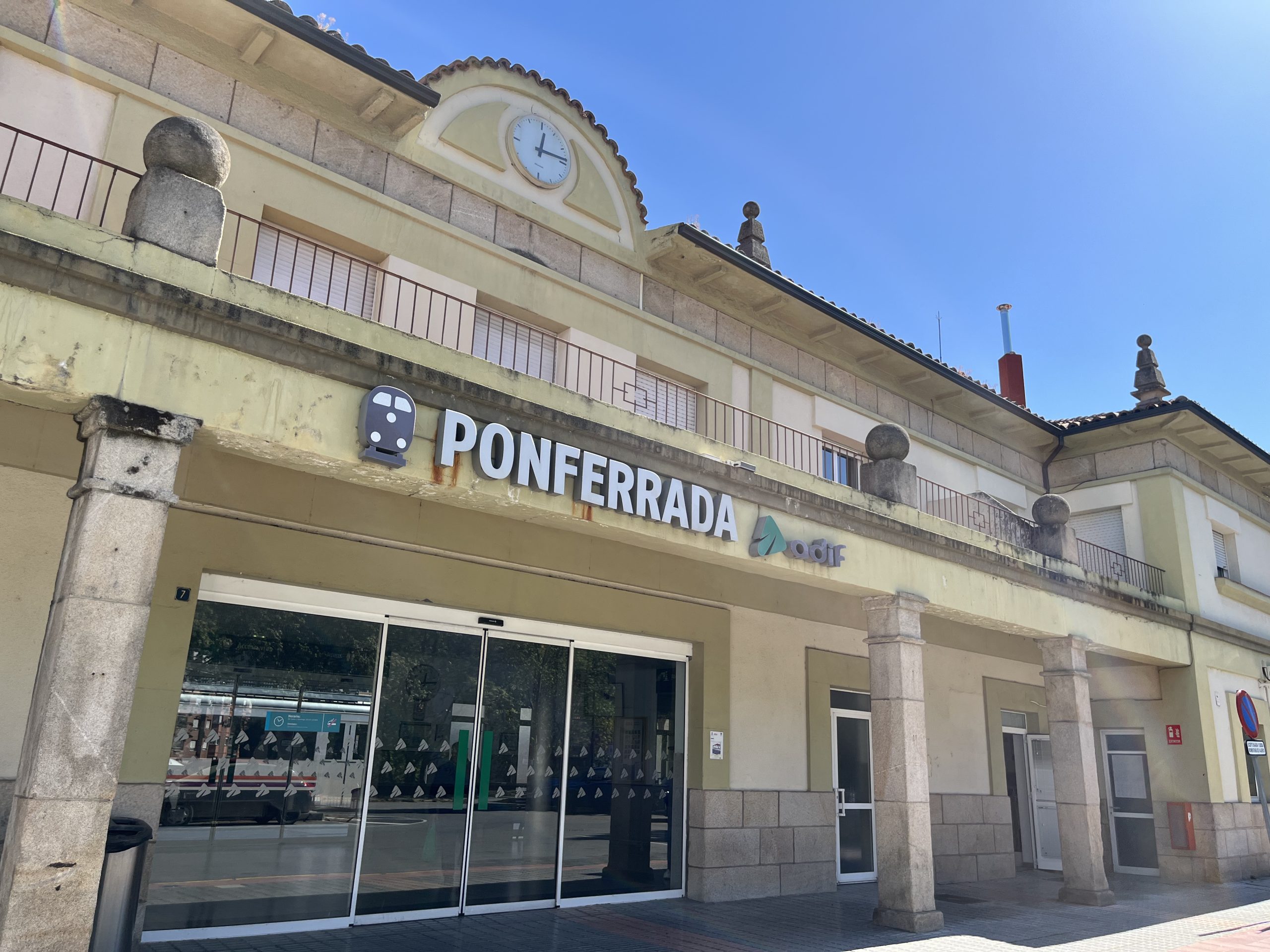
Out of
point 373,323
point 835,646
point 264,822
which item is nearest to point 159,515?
point 373,323

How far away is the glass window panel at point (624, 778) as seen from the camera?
10219 mm

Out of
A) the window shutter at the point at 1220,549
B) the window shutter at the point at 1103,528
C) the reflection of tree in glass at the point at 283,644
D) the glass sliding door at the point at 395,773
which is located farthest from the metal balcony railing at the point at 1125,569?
the reflection of tree in glass at the point at 283,644

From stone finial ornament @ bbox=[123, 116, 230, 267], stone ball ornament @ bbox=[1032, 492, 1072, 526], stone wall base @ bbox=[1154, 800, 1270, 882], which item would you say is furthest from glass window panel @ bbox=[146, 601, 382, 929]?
stone wall base @ bbox=[1154, 800, 1270, 882]

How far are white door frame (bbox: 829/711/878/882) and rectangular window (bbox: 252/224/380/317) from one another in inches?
323

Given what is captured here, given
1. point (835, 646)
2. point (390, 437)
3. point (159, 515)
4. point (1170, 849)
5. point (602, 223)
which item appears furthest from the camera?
point (1170, 849)

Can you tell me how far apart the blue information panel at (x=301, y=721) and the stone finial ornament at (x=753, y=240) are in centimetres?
866

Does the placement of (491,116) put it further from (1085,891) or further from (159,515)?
(1085,891)

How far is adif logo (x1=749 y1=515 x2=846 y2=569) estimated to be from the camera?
8984 millimetres

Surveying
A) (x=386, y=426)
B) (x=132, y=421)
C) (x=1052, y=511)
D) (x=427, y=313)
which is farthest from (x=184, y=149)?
(x=1052, y=511)

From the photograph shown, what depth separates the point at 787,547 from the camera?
30.4 ft

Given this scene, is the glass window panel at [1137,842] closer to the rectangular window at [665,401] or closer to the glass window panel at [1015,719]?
the glass window panel at [1015,719]

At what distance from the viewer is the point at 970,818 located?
14.5m

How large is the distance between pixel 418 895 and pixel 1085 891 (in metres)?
8.70

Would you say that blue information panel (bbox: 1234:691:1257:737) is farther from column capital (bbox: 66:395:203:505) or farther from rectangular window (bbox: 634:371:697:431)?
column capital (bbox: 66:395:203:505)
